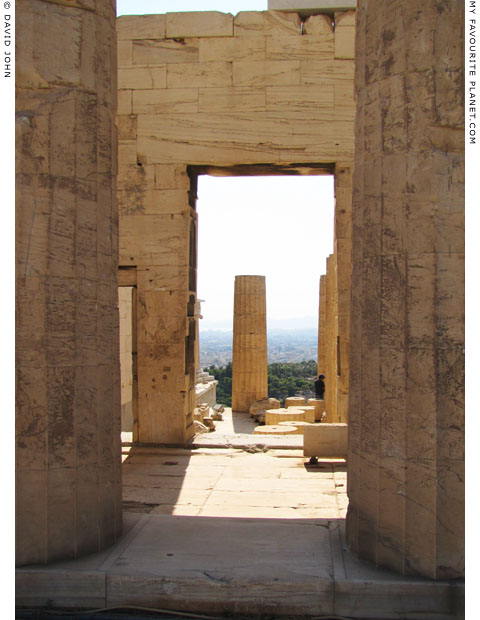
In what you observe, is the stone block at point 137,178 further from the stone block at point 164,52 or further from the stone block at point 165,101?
the stone block at point 164,52

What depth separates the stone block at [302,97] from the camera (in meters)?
9.91

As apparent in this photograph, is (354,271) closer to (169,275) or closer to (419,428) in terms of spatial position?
(419,428)

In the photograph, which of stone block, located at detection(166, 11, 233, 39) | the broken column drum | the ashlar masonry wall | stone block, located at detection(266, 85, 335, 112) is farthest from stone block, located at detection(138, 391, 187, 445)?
the broken column drum

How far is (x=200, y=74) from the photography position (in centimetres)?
1001

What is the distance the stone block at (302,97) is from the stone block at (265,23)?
967mm

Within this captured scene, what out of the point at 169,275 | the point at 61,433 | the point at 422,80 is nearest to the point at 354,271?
the point at 422,80

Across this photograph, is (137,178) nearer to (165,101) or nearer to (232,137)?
(165,101)

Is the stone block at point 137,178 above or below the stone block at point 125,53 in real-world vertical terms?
below

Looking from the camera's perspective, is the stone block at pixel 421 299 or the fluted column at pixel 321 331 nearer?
the stone block at pixel 421 299

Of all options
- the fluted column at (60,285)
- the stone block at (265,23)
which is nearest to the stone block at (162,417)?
the fluted column at (60,285)

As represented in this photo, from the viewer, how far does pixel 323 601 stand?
13.9 ft

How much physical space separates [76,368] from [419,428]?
2.71 metres

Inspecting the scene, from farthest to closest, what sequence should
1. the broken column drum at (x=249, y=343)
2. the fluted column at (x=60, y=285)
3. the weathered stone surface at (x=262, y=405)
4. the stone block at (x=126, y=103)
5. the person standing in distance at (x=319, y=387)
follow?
the broken column drum at (x=249, y=343) → the person standing in distance at (x=319, y=387) → the weathered stone surface at (x=262, y=405) → the stone block at (x=126, y=103) → the fluted column at (x=60, y=285)

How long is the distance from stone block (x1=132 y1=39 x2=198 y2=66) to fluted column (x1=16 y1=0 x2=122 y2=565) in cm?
548
